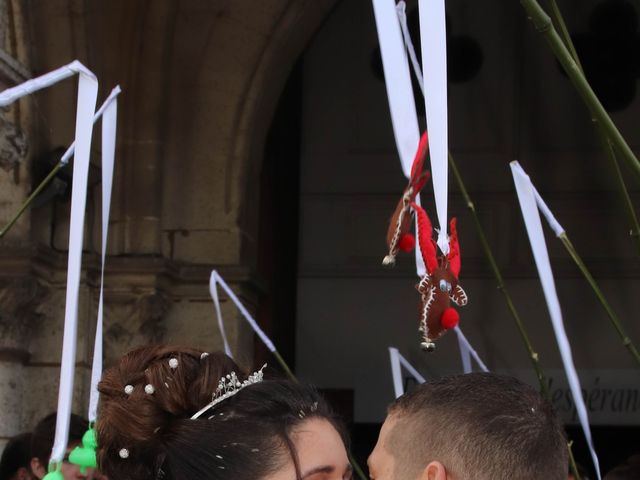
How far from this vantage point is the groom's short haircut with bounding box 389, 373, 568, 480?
1448mm

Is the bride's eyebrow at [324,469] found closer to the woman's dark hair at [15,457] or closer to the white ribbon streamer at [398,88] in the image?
the white ribbon streamer at [398,88]

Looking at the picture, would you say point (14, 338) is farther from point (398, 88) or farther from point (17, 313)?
point (398, 88)

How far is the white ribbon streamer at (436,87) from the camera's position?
2084mm

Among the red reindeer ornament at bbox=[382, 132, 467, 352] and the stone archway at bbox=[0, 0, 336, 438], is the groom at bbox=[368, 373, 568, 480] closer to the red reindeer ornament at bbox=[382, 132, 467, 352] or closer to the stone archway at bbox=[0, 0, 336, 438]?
the red reindeer ornament at bbox=[382, 132, 467, 352]

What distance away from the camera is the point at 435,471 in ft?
4.72

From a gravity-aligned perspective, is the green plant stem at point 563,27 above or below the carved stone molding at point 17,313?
above

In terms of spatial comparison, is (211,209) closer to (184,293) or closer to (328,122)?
(184,293)

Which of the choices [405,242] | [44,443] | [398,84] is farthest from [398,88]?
[44,443]

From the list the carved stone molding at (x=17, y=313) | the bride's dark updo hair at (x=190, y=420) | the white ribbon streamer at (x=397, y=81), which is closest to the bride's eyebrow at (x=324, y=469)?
the bride's dark updo hair at (x=190, y=420)

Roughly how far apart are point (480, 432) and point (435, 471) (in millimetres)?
74

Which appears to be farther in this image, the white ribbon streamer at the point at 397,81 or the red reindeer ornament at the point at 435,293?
the white ribbon streamer at the point at 397,81

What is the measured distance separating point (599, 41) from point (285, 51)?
2.45 m

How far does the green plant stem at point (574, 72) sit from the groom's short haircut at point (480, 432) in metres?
0.62

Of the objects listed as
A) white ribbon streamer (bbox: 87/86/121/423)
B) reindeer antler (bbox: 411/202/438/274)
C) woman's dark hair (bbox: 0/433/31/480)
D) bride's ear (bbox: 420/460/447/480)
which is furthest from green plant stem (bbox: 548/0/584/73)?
woman's dark hair (bbox: 0/433/31/480)
